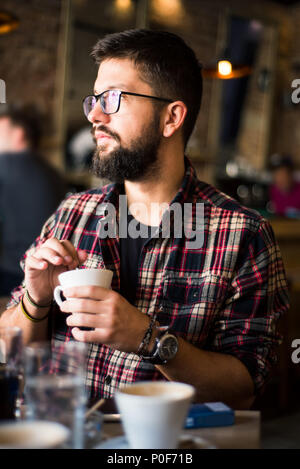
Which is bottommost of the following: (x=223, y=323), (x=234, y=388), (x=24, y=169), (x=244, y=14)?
(x=234, y=388)

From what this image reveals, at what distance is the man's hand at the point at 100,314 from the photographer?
3.29 ft

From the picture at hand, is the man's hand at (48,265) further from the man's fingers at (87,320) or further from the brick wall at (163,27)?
the brick wall at (163,27)

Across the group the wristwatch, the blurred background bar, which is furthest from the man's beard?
the blurred background bar

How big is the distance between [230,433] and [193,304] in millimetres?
548

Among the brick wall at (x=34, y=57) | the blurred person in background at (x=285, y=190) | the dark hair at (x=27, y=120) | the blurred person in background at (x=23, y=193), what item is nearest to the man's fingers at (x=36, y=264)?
the blurred person in background at (x=23, y=193)

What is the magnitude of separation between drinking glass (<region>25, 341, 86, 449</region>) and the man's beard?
0.79 metres

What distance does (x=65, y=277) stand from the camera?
1.00 meters

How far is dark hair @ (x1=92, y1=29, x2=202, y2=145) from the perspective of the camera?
1.52 meters

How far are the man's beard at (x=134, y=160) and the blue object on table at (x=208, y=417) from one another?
0.75 m

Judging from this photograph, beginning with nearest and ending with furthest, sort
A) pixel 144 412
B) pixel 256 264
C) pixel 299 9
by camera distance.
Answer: pixel 144 412 < pixel 256 264 < pixel 299 9


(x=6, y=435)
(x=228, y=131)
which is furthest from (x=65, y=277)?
(x=228, y=131)

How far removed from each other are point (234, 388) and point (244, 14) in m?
6.09

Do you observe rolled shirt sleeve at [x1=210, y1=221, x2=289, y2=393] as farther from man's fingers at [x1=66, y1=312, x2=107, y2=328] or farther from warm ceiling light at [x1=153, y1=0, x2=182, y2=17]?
warm ceiling light at [x1=153, y1=0, x2=182, y2=17]

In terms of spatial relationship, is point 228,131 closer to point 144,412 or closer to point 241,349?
point 241,349
